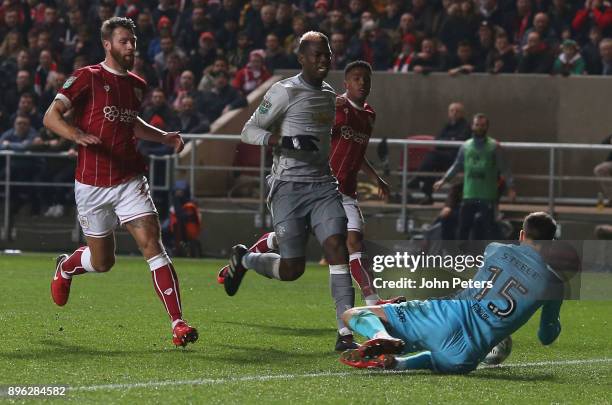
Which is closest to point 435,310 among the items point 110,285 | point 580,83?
point 110,285

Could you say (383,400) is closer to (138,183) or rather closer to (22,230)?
(138,183)

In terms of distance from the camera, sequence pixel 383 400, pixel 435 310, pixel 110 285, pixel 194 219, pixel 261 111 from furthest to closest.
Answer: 1. pixel 194 219
2. pixel 110 285
3. pixel 261 111
4. pixel 435 310
5. pixel 383 400

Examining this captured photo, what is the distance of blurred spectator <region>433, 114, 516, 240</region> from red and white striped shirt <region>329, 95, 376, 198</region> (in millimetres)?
6083

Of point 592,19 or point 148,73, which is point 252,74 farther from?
point 592,19

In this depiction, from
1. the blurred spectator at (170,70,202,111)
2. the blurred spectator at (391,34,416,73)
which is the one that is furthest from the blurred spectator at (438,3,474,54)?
the blurred spectator at (170,70,202,111)

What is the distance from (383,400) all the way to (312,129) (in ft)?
9.14

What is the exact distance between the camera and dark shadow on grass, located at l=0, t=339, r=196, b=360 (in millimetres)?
8984

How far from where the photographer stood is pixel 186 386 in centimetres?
772

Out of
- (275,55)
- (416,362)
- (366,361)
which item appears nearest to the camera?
(366,361)

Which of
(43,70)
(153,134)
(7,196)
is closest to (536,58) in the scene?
(7,196)

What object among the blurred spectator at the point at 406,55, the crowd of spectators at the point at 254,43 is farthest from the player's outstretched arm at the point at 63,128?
the blurred spectator at the point at 406,55

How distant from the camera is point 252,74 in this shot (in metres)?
Result: 22.5

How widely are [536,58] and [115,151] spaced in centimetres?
1181

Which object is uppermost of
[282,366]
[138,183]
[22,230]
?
[138,183]
